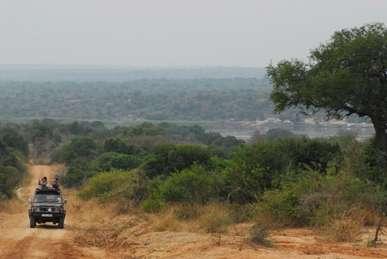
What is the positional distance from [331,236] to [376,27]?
13.8 meters

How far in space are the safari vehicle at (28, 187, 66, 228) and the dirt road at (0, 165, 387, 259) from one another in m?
0.41

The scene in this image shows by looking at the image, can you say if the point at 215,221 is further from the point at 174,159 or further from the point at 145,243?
the point at 174,159

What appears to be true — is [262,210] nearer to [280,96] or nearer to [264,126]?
[280,96]

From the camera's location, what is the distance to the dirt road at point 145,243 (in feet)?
60.0

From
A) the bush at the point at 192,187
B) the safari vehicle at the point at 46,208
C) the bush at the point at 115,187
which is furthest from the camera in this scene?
the bush at the point at 115,187

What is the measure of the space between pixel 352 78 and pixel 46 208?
12.1 m

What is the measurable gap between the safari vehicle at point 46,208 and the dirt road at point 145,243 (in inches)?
16.0

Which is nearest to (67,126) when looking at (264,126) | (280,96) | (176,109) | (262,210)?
(264,126)

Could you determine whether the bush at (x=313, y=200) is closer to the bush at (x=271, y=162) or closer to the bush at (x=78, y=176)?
the bush at (x=271, y=162)

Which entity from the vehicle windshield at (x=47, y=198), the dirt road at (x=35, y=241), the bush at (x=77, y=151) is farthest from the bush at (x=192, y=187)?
the bush at (x=77, y=151)

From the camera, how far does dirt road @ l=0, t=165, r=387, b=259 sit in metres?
18.3

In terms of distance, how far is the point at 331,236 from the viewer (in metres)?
20.6

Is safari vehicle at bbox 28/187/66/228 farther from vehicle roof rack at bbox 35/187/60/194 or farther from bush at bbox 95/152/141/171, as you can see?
bush at bbox 95/152/141/171

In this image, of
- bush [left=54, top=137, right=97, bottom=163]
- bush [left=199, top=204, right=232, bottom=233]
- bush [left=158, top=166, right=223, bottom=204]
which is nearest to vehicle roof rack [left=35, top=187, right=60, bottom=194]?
bush [left=158, top=166, right=223, bottom=204]
